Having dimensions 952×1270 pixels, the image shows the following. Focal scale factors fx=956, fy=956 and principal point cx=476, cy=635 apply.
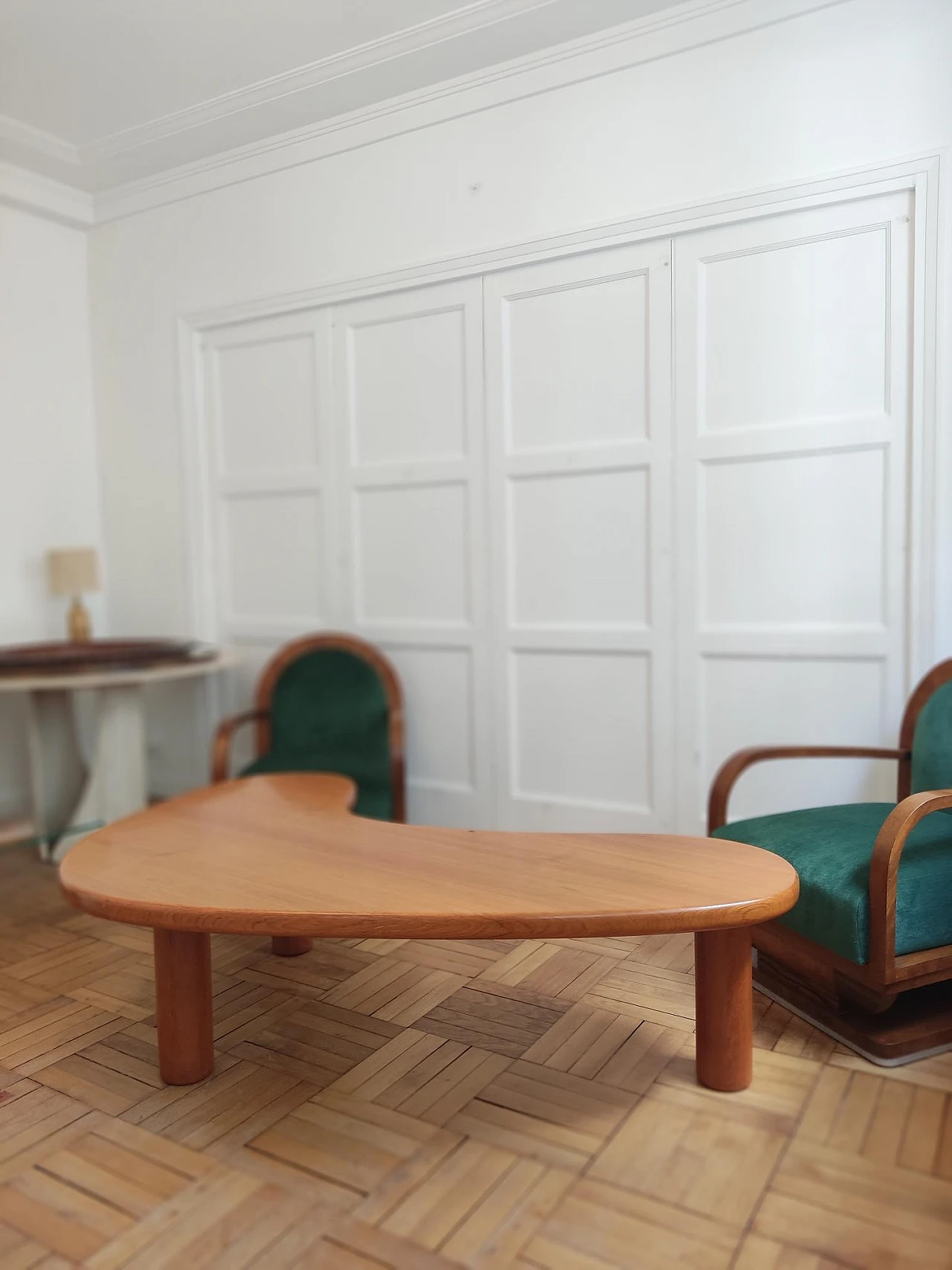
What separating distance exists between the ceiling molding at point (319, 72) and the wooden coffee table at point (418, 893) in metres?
2.54

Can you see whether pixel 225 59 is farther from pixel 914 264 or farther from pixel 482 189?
pixel 914 264

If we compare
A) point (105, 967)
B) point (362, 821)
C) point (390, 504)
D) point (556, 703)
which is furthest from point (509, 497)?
point (105, 967)

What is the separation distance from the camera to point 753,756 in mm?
2588

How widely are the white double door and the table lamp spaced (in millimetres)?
688

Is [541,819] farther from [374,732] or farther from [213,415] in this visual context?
[213,415]

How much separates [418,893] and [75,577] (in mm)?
2869

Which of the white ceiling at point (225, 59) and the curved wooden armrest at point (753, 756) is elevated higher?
the white ceiling at point (225, 59)

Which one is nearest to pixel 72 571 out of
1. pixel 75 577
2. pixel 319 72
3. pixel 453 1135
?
pixel 75 577

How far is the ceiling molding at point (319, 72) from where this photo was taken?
9.93ft

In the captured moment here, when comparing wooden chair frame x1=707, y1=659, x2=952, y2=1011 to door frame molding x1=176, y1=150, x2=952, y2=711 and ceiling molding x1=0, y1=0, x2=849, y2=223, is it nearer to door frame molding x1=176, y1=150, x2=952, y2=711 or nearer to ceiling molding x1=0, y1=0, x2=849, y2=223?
door frame molding x1=176, y1=150, x2=952, y2=711

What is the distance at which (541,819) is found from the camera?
138 inches

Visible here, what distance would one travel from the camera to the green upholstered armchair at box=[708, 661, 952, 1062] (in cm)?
196

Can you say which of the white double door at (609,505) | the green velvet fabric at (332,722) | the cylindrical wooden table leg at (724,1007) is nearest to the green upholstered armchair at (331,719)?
the green velvet fabric at (332,722)

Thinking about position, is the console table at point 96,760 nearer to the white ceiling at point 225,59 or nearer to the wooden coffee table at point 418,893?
the wooden coffee table at point 418,893
